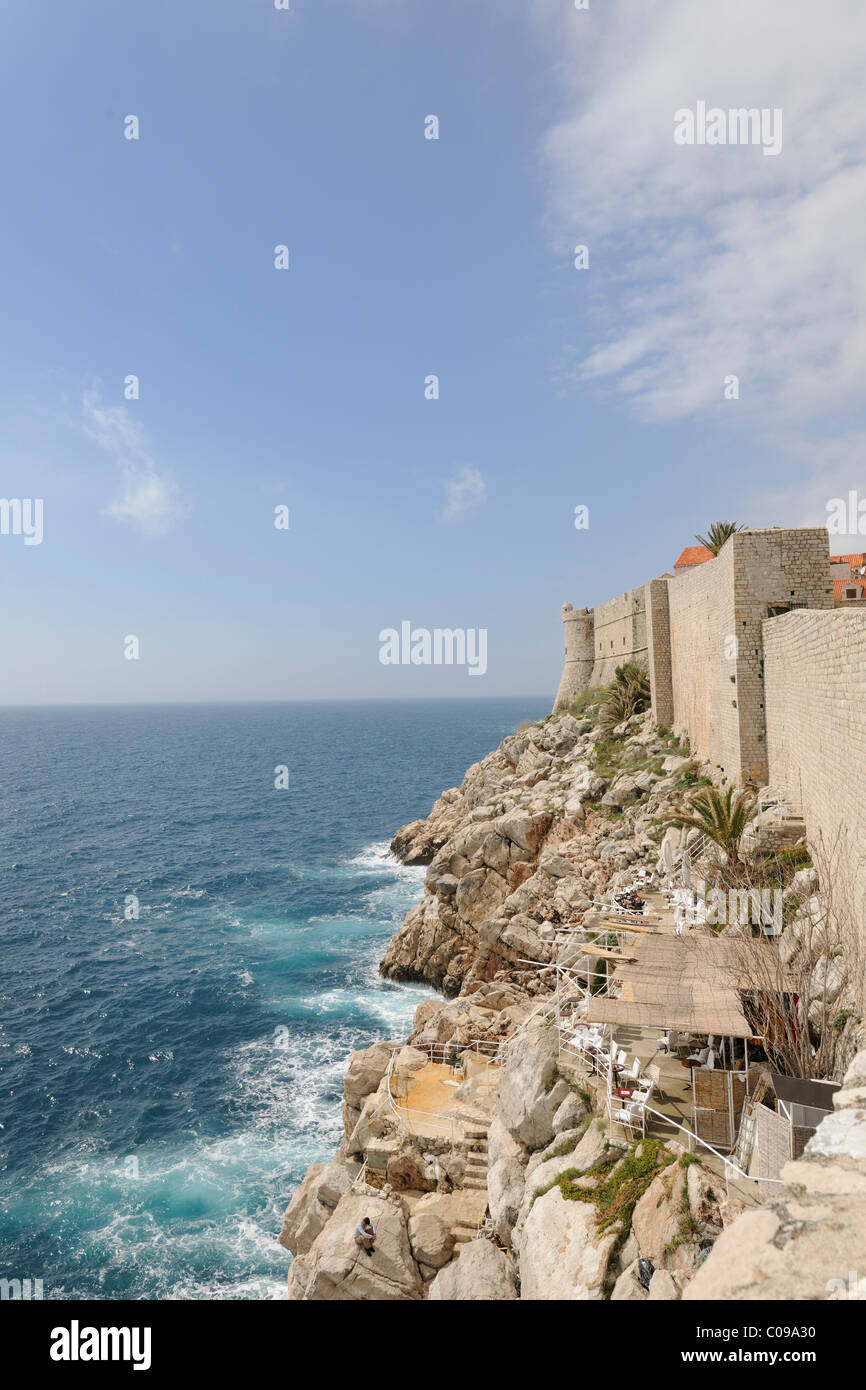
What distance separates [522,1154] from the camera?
1113 cm

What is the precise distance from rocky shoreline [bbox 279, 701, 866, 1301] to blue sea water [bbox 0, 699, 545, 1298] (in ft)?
11.0

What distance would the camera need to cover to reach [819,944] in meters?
9.97

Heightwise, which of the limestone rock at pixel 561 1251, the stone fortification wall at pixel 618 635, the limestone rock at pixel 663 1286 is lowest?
the limestone rock at pixel 561 1251

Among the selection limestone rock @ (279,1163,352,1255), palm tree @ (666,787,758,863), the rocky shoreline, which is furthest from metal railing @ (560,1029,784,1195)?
palm tree @ (666,787,758,863)

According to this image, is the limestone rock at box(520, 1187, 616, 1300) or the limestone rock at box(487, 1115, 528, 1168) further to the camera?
the limestone rock at box(487, 1115, 528, 1168)

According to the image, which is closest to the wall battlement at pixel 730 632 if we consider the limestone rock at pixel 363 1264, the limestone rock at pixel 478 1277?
the limestone rock at pixel 478 1277

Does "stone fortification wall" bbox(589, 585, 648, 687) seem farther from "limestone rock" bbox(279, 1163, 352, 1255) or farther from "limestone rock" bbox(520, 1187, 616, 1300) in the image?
"limestone rock" bbox(520, 1187, 616, 1300)

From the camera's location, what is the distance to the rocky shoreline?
23.3 ft

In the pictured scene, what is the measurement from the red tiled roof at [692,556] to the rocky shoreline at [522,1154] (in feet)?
41.9

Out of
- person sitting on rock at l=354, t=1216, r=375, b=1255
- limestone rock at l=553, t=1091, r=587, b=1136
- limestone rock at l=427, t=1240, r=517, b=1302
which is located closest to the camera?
limestone rock at l=427, t=1240, r=517, b=1302

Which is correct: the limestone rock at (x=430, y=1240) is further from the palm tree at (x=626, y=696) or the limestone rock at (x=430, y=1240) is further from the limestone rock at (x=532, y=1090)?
the palm tree at (x=626, y=696)

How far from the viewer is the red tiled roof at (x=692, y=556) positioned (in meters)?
36.8

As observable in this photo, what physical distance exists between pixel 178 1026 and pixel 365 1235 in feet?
55.3
